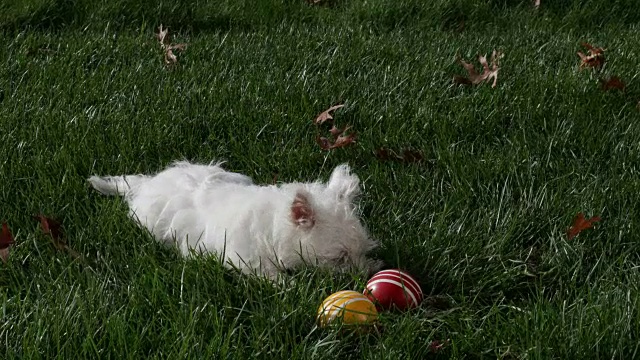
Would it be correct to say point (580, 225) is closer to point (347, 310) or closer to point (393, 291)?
point (393, 291)

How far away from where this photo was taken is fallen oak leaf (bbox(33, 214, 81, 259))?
268 cm

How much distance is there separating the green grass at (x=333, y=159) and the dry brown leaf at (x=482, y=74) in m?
0.07

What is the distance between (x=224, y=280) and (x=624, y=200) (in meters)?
1.55

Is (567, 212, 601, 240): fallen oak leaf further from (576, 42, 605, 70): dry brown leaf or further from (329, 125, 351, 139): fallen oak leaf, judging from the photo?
(576, 42, 605, 70): dry brown leaf

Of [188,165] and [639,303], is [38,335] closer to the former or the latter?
[188,165]

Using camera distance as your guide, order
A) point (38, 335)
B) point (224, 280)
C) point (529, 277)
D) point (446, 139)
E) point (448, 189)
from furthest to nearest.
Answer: point (446, 139) → point (448, 189) → point (529, 277) → point (224, 280) → point (38, 335)

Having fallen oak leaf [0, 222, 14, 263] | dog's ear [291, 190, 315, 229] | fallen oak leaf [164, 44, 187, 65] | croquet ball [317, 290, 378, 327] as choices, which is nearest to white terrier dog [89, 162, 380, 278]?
dog's ear [291, 190, 315, 229]

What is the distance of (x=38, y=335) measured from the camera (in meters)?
2.10

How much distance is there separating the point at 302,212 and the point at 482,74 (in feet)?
7.61

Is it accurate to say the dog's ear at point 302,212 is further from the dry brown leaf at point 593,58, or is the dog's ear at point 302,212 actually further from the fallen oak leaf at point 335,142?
the dry brown leaf at point 593,58

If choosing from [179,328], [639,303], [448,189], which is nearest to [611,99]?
[448,189]

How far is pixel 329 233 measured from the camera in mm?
2480

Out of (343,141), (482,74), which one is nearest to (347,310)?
(343,141)

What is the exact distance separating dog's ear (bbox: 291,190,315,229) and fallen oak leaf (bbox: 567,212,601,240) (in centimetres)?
94
